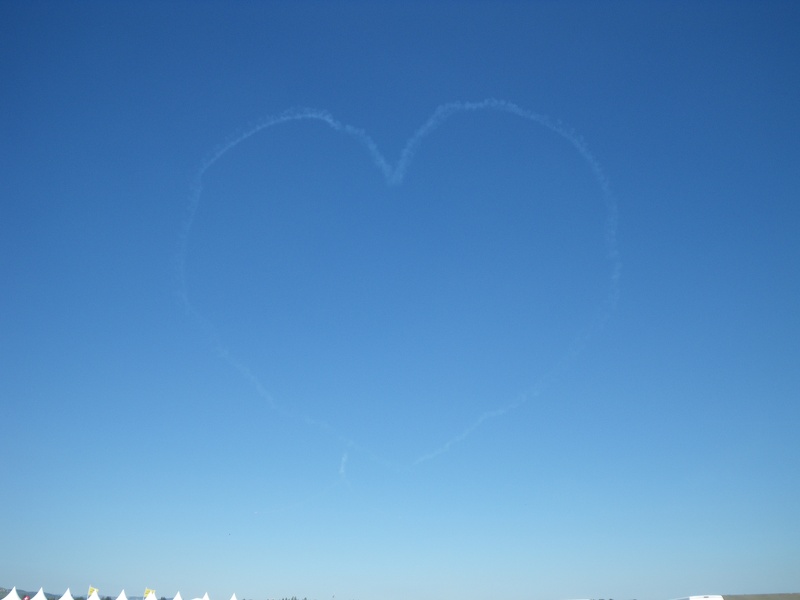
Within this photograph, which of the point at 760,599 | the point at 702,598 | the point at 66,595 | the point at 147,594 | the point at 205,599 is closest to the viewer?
the point at 702,598

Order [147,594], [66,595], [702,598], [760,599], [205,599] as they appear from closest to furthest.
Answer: [702,598] → [760,599] → [66,595] → [147,594] → [205,599]

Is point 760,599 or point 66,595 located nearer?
point 760,599

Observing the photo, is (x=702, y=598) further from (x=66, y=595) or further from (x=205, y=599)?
(x=205, y=599)

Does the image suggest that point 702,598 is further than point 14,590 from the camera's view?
No

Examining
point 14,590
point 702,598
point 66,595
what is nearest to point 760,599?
point 702,598

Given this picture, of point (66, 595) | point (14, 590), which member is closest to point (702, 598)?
point (66, 595)

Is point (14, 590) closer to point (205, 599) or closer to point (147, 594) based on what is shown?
point (147, 594)

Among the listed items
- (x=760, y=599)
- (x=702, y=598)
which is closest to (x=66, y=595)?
(x=702, y=598)

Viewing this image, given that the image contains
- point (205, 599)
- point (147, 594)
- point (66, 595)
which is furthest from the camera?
point (205, 599)

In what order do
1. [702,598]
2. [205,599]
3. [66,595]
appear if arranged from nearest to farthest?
[702,598] → [66,595] → [205,599]
